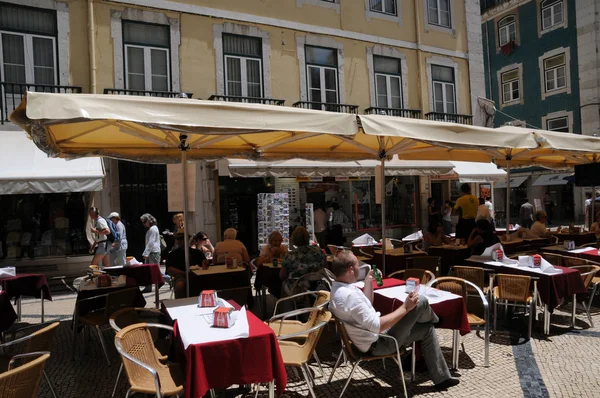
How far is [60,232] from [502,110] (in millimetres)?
24342

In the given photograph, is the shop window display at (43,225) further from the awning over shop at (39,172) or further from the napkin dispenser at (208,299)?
the napkin dispenser at (208,299)

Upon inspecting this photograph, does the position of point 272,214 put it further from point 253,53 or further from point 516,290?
point 516,290

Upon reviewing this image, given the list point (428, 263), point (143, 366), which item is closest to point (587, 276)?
point (428, 263)

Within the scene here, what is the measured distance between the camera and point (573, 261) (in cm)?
590

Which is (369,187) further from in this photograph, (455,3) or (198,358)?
(198,358)

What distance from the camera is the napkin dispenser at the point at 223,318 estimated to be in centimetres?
323

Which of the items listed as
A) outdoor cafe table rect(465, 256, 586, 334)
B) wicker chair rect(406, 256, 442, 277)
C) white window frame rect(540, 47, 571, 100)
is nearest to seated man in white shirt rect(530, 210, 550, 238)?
wicker chair rect(406, 256, 442, 277)

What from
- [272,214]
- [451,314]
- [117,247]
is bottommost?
[451,314]

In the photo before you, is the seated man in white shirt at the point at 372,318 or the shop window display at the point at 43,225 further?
the shop window display at the point at 43,225

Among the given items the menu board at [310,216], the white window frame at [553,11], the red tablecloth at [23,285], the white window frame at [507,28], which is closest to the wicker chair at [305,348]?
the red tablecloth at [23,285]

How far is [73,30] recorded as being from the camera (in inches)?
388

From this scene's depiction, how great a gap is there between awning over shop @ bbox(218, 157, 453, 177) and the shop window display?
360 centimetres

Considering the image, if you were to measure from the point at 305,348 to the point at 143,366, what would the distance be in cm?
132

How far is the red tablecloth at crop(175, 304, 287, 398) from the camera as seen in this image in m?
2.78
